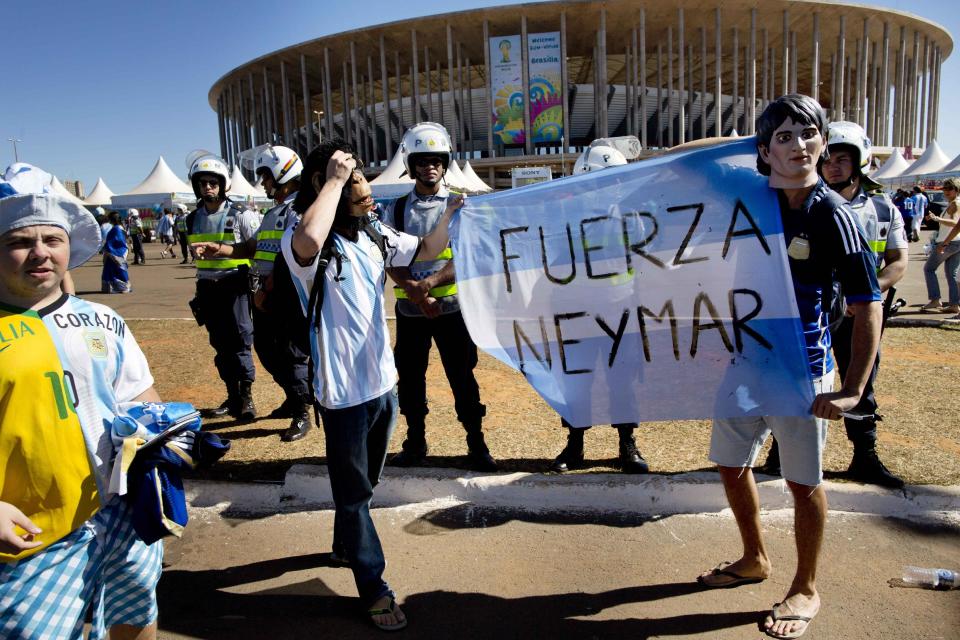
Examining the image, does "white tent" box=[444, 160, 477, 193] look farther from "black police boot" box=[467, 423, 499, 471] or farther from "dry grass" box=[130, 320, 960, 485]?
"black police boot" box=[467, 423, 499, 471]

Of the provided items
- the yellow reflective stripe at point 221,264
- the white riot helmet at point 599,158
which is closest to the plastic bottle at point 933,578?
the white riot helmet at point 599,158

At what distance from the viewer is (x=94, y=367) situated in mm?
1986

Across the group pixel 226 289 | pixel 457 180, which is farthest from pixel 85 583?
pixel 457 180

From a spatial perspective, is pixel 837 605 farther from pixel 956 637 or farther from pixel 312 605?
pixel 312 605

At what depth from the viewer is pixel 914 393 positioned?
5.92 meters

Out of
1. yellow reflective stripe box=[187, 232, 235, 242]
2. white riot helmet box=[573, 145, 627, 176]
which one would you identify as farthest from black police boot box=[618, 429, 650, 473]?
yellow reflective stripe box=[187, 232, 235, 242]

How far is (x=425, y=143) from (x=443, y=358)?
1.48 m

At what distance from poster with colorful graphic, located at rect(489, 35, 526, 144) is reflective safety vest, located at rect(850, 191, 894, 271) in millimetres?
43904

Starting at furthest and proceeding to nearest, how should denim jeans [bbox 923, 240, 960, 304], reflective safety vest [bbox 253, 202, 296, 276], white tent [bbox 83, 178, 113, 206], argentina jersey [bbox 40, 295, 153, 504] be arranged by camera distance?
white tent [bbox 83, 178, 113, 206] < denim jeans [bbox 923, 240, 960, 304] < reflective safety vest [bbox 253, 202, 296, 276] < argentina jersey [bbox 40, 295, 153, 504]

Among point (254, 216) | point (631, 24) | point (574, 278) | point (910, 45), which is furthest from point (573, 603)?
point (910, 45)

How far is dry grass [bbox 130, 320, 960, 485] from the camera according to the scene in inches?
178

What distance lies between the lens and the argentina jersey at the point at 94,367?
6.34 ft

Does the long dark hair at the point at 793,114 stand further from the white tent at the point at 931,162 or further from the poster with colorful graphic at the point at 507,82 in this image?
the poster with colorful graphic at the point at 507,82

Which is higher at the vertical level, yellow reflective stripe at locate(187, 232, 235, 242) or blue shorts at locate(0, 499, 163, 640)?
yellow reflective stripe at locate(187, 232, 235, 242)
